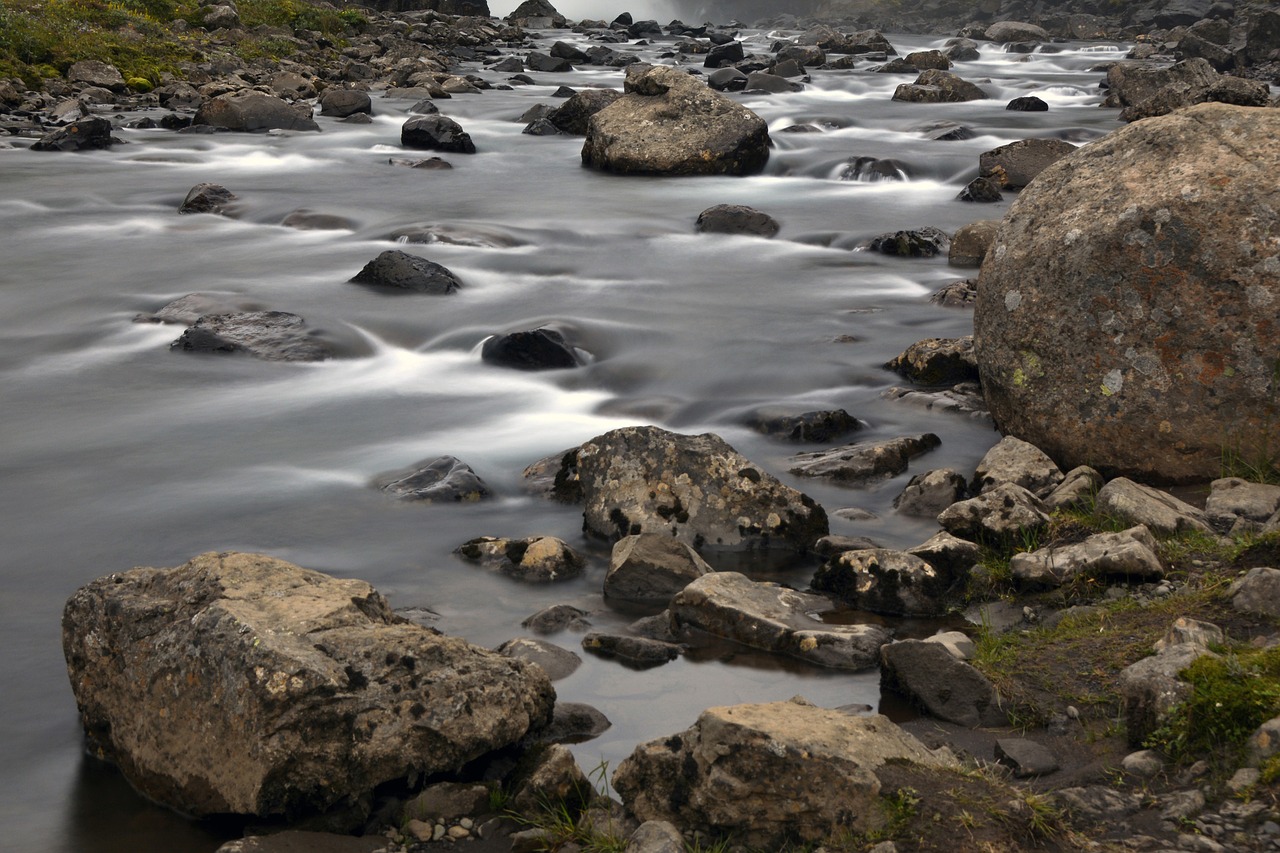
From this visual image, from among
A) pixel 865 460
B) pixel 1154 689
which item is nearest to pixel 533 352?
pixel 865 460

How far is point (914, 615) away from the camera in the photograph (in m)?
5.79

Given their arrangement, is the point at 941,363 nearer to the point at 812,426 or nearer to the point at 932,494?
the point at 812,426

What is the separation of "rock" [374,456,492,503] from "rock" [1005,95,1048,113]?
2162 centimetres

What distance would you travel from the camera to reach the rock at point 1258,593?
4.72m

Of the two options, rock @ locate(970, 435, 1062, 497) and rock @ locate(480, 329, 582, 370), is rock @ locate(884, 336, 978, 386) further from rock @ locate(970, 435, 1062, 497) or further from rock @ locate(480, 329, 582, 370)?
rock @ locate(480, 329, 582, 370)

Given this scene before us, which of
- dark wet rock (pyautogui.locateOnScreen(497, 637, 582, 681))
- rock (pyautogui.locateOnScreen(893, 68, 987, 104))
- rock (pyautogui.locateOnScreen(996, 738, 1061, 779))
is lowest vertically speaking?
dark wet rock (pyautogui.locateOnScreen(497, 637, 582, 681))

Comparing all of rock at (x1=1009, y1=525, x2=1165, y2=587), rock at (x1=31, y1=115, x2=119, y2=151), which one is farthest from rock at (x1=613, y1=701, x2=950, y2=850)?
rock at (x1=31, y1=115, x2=119, y2=151)

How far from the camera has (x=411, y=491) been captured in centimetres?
761

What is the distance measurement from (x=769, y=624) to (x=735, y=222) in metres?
10.9

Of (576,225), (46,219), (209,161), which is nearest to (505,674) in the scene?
(576,225)

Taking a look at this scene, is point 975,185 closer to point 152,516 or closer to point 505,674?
point 152,516

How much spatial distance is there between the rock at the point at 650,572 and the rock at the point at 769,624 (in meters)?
0.27

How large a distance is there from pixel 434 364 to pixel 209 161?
11688 millimetres

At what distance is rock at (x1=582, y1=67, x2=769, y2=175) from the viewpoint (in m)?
18.3
